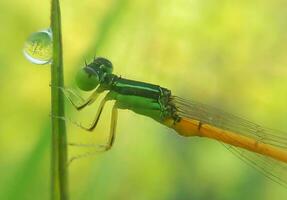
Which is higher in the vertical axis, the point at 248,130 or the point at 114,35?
the point at 114,35

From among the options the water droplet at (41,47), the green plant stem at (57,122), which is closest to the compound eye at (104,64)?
the water droplet at (41,47)

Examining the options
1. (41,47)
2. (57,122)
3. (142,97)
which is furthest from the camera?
(142,97)

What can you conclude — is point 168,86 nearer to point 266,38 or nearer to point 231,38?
point 231,38

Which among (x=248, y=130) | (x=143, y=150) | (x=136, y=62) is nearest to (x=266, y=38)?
(x=248, y=130)

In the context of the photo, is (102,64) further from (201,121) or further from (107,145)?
(201,121)

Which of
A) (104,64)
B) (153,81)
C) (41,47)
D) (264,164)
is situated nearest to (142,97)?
(153,81)

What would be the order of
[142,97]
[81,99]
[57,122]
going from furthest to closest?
[142,97] < [81,99] < [57,122]

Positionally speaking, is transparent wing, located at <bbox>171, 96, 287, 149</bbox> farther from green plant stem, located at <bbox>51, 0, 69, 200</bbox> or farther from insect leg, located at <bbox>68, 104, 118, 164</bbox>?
green plant stem, located at <bbox>51, 0, 69, 200</bbox>
